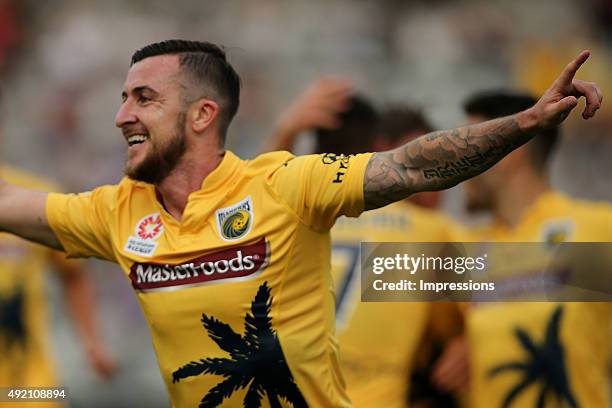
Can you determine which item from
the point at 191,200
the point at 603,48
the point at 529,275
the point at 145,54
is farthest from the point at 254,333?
the point at 603,48

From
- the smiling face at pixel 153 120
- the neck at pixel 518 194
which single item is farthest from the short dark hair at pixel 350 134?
the smiling face at pixel 153 120

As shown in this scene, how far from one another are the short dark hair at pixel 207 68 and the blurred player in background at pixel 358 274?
5.75 feet

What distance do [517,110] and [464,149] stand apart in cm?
356

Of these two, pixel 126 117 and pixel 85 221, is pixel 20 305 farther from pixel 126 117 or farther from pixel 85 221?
pixel 126 117

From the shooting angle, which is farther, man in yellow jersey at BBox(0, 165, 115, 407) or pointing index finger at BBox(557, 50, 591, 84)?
man in yellow jersey at BBox(0, 165, 115, 407)

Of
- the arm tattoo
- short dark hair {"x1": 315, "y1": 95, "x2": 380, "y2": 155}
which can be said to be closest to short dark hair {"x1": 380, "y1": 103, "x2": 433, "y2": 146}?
short dark hair {"x1": 315, "y1": 95, "x2": 380, "y2": 155}

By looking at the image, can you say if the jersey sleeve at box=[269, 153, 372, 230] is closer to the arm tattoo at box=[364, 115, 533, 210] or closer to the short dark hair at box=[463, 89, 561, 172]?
the arm tattoo at box=[364, 115, 533, 210]

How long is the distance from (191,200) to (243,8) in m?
6.19

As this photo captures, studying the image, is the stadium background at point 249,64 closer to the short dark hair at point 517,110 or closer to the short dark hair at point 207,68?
the short dark hair at point 517,110

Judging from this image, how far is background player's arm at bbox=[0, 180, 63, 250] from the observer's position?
4.35 meters

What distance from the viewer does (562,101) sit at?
325cm

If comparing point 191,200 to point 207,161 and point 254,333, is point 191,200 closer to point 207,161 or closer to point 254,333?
point 207,161

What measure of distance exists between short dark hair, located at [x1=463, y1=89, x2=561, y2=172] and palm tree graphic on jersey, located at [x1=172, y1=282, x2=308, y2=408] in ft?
11.2

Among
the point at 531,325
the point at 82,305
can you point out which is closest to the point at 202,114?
the point at 531,325
